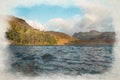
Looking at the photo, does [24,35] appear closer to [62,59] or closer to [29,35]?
[29,35]

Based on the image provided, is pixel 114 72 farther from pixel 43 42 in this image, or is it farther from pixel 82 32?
pixel 43 42

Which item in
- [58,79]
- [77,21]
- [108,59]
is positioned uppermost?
[77,21]

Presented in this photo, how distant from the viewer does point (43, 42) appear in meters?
2.90

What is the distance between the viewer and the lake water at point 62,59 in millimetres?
2896

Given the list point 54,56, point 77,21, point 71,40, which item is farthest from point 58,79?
point 77,21

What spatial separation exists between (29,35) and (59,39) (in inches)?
12.4

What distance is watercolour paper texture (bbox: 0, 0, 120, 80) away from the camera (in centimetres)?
289

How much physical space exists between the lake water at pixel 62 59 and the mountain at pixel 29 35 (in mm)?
53

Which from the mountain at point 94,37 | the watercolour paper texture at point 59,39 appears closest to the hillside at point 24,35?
the watercolour paper texture at point 59,39

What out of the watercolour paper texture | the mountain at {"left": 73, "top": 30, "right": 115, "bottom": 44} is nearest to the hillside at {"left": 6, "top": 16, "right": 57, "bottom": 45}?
the watercolour paper texture

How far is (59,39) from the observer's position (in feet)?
9.60

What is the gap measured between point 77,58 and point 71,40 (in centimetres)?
20

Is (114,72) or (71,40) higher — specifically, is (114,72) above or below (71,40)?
below

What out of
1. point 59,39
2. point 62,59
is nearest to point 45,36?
point 59,39
